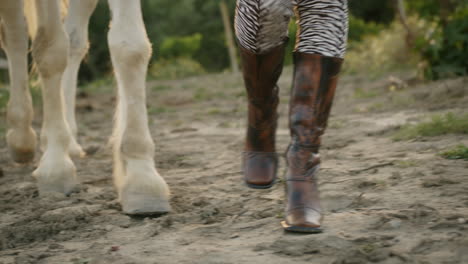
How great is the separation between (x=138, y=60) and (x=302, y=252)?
1.09m

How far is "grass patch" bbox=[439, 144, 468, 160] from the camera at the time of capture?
9.27ft

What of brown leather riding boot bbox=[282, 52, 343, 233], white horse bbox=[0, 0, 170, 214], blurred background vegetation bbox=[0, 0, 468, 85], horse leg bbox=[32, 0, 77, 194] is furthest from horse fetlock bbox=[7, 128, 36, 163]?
brown leather riding boot bbox=[282, 52, 343, 233]

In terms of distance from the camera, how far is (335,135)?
4188mm

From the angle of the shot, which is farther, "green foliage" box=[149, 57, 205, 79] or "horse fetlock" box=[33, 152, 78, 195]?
"green foliage" box=[149, 57, 205, 79]

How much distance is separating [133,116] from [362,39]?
17042mm

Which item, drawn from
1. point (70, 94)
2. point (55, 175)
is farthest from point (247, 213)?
point (70, 94)

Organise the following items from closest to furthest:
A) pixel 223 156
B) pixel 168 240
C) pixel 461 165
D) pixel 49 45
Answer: pixel 168 240 → pixel 461 165 → pixel 49 45 → pixel 223 156

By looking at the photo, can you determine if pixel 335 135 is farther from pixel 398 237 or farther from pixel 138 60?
pixel 398 237

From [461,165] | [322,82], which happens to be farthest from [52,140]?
[461,165]

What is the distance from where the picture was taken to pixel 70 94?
12.8 feet

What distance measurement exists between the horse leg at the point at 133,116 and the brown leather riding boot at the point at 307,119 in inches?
22.3

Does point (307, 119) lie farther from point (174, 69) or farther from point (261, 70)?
point (174, 69)

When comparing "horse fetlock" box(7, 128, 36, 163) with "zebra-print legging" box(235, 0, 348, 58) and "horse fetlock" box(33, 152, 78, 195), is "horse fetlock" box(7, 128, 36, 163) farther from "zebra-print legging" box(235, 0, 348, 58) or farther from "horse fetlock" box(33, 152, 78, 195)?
"zebra-print legging" box(235, 0, 348, 58)

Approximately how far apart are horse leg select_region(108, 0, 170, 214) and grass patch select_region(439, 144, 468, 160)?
1.41m
